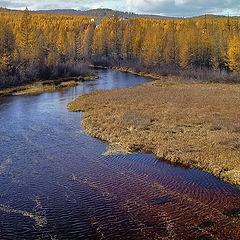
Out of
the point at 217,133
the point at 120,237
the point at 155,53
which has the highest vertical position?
the point at 155,53

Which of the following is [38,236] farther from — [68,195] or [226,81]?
[226,81]

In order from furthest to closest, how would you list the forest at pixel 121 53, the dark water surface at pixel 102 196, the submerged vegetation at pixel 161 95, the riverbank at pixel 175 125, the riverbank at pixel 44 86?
Result: 1. the forest at pixel 121 53
2. the riverbank at pixel 44 86
3. the submerged vegetation at pixel 161 95
4. the riverbank at pixel 175 125
5. the dark water surface at pixel 102 196

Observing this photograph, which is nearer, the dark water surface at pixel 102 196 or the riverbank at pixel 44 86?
the dark water surface at pixel 102 196

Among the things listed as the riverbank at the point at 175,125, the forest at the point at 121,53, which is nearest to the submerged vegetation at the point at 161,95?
the riverbank at the point at 175,125

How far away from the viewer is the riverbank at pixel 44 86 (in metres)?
38.2

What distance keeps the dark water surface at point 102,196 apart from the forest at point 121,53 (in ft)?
91.8

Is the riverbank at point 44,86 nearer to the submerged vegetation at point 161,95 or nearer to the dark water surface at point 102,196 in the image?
the submerged vegetation at point 161,95

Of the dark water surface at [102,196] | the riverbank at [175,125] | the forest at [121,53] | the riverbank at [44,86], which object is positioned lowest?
the dark water surface at [102,196]

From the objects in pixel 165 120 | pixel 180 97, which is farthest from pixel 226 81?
pixel 165 120

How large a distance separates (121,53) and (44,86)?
149ft

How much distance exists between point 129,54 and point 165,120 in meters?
61.9

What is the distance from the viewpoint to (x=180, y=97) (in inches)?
1251

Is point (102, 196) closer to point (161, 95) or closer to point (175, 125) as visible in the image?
point (175, 125)

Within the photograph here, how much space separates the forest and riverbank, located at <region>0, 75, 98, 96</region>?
1.85 metres
